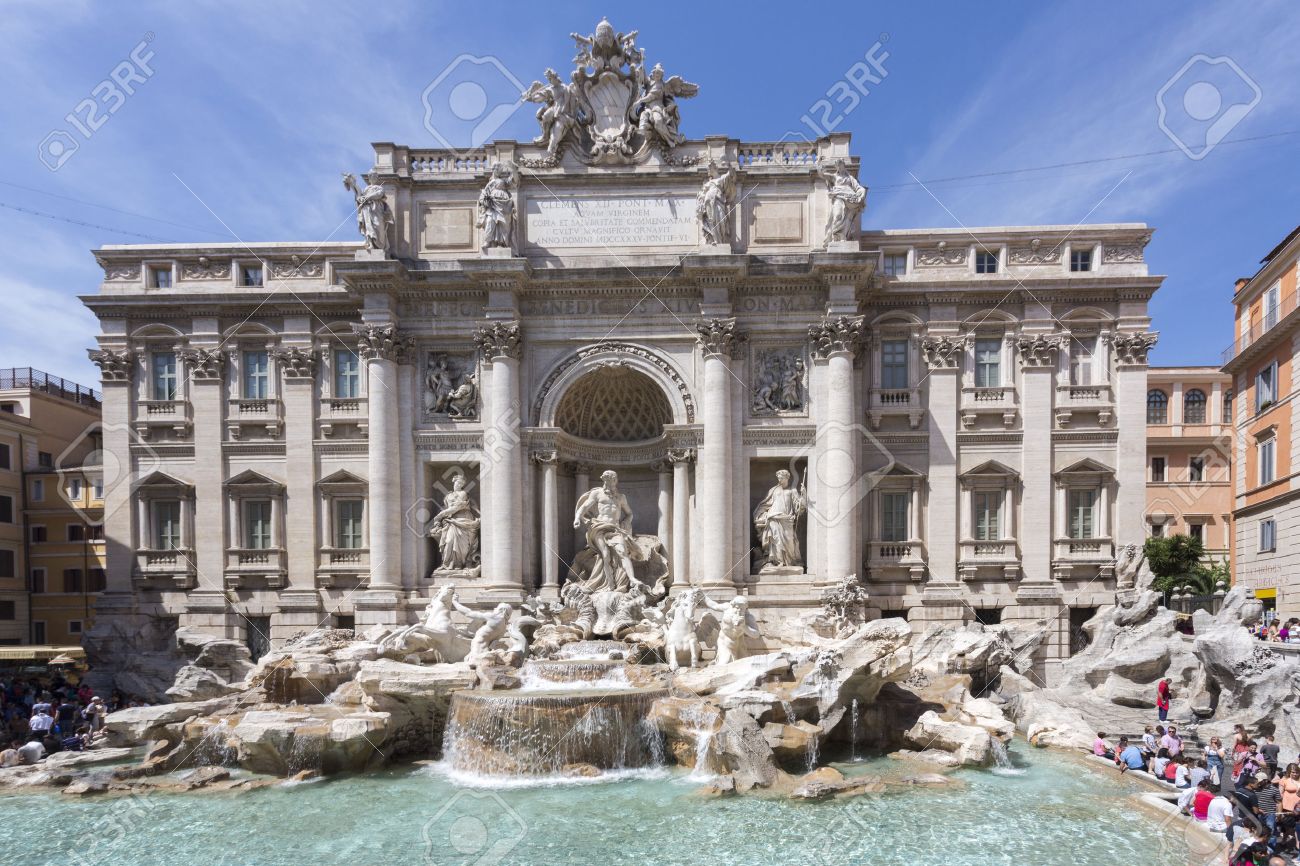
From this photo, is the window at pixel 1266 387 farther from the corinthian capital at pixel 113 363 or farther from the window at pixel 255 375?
the corinthian capital at pixel 113 363

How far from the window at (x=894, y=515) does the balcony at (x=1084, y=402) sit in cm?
540

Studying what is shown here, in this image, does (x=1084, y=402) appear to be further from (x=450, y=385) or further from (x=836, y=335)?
(x=450, y=385)

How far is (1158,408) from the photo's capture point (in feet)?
131

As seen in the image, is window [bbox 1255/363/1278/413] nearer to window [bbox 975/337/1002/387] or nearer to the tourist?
window [bbox 975/337/1002/387]

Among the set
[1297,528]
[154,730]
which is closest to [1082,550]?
[1297,528]

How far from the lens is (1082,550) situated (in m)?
22.5

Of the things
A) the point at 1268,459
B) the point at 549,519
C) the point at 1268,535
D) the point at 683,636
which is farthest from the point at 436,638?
the point at 1268,459

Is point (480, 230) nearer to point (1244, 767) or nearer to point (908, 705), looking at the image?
point (908, 705)

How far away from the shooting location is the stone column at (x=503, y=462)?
21.7 metres

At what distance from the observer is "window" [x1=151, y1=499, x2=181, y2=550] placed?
23.7 meters

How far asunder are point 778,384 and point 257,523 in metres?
17.3

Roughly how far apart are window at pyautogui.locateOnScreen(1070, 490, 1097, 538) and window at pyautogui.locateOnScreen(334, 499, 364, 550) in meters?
22.5

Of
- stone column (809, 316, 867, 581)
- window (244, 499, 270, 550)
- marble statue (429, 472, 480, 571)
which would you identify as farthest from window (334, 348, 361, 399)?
stone column (809, 316, 867, 581)

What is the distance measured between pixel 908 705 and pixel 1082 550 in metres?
9.54
